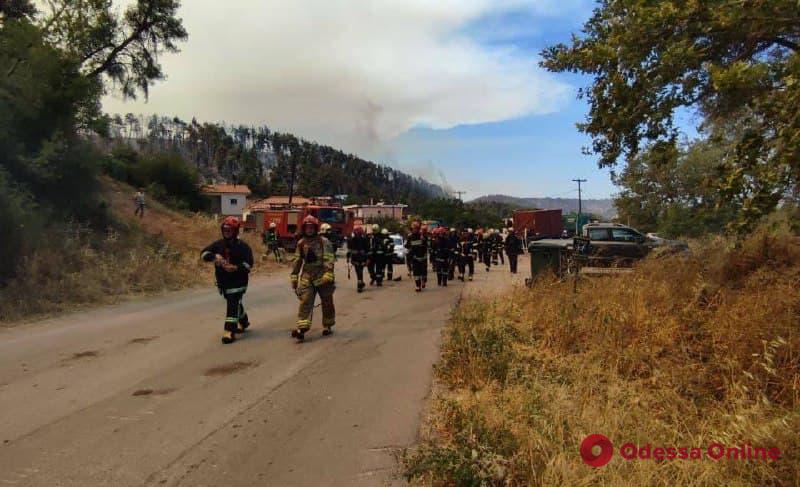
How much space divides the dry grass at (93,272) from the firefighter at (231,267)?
4588 millimetres

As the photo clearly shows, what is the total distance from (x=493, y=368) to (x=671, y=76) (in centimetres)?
384

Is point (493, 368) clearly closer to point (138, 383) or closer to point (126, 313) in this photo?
point (138, 383)

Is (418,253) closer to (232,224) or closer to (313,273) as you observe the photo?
(313,273)

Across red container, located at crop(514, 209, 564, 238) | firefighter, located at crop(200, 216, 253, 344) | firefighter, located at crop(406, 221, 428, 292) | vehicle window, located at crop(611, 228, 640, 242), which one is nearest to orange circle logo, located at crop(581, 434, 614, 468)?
firefighter, located at crop(200, 216, 253, 344)

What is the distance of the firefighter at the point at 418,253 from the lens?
14.6 meters

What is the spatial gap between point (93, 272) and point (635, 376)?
12759 millimetres

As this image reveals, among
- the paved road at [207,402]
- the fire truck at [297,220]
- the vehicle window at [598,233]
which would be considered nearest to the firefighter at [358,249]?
the paved road at [207,402]

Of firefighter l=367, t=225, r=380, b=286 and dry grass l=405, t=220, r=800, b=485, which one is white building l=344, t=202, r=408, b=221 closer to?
firefighter l=367, t=225, r=380, b=286

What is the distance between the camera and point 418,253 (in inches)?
581

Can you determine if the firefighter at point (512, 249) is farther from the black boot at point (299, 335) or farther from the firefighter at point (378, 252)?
the black boot at point (299, 335)

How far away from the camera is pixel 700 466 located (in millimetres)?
3299

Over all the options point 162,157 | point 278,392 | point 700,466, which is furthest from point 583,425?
point 162,157

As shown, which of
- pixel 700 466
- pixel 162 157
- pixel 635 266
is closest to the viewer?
pixel 700 466

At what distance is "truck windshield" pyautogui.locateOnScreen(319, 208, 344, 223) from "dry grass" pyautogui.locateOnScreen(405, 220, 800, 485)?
24744 mm
